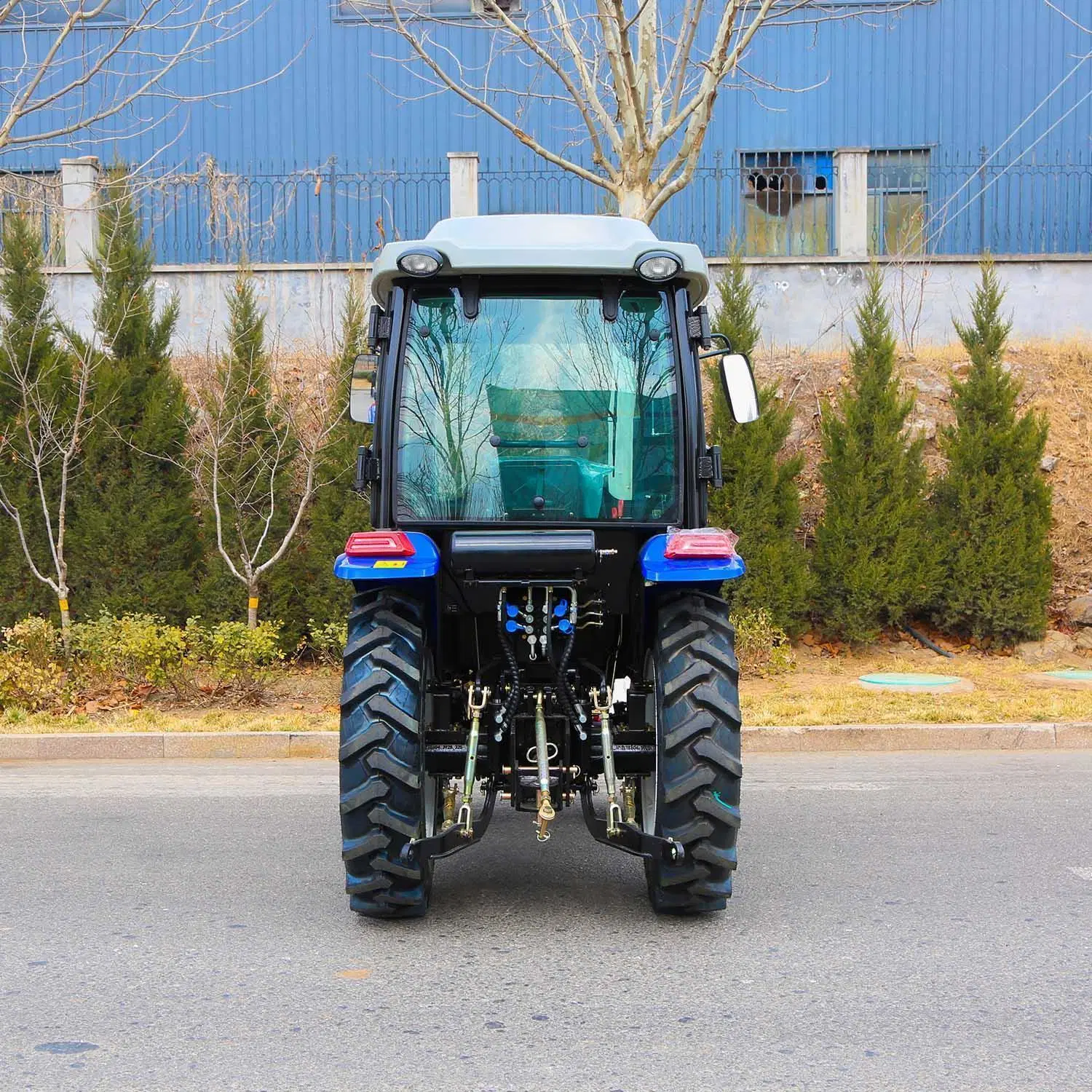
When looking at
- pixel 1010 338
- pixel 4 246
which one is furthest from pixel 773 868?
pixel 1010 338

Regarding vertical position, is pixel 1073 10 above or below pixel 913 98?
above

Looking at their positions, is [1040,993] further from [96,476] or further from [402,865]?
[96,476]

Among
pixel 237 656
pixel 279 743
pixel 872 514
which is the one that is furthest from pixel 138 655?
pixel 872 514

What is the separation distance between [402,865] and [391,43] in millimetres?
21116

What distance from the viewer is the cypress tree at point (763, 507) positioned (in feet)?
44.9

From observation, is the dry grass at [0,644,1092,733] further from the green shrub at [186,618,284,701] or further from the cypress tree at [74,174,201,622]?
the cypress tree at [74,174,201,622]

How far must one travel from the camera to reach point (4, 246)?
13.9m

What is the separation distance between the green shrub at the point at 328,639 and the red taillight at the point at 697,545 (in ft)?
25.1

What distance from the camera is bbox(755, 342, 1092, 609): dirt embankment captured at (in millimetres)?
15133

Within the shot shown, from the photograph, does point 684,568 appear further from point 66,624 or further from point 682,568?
point 66,624

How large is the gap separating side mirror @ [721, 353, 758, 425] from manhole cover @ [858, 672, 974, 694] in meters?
6.79

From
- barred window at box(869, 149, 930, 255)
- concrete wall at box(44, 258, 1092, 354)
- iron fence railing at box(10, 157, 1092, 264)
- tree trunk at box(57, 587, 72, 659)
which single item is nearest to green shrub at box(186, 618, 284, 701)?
tree trunk at box(57, 587, 72, 659)

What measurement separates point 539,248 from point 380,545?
4.46ft

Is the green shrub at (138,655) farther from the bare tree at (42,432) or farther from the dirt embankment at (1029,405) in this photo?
the dirt embankment at (1029,405)
